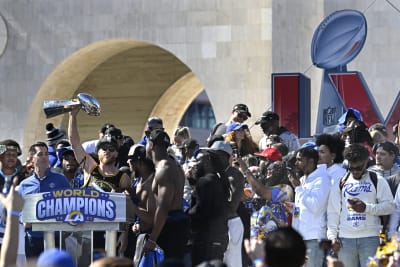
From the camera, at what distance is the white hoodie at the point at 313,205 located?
1203 centimetres

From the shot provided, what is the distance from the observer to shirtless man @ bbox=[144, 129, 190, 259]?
1173cm

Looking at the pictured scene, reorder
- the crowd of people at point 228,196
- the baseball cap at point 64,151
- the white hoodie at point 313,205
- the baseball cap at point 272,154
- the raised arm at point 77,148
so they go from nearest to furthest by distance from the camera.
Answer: the crowd of people at point 228,196 < the white hoodie at point 313,205 < the raised arm at point 77,148 < the baseball cap at point 272,154 < the baseball cap at point 64,151

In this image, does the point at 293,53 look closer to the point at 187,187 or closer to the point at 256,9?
the point at 256,9

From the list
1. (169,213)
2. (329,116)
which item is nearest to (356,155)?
(169,213)

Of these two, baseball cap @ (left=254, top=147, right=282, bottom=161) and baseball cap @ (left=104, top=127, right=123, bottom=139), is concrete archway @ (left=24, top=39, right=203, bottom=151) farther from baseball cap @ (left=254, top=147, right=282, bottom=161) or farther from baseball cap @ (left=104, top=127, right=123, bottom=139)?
baseball cap @ (left=254, top=147, right=282, bottom=161)

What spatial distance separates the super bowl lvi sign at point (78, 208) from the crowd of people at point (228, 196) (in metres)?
0.21

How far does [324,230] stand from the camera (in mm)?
12016

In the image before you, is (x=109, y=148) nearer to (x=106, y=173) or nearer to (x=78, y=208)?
(x=106, y=173)

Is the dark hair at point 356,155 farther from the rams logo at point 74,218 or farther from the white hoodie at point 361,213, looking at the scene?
the rams logo at point 74,218

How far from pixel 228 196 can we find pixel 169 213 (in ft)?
2.48

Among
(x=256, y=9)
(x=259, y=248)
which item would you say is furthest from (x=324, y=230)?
(x=256, y=9)

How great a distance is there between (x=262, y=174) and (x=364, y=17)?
7.08 m

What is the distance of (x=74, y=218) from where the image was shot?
11.6 metres

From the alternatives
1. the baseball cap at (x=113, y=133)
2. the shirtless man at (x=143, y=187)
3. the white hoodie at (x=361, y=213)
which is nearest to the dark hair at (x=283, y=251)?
the white hoodie at (x=361, y=213)
